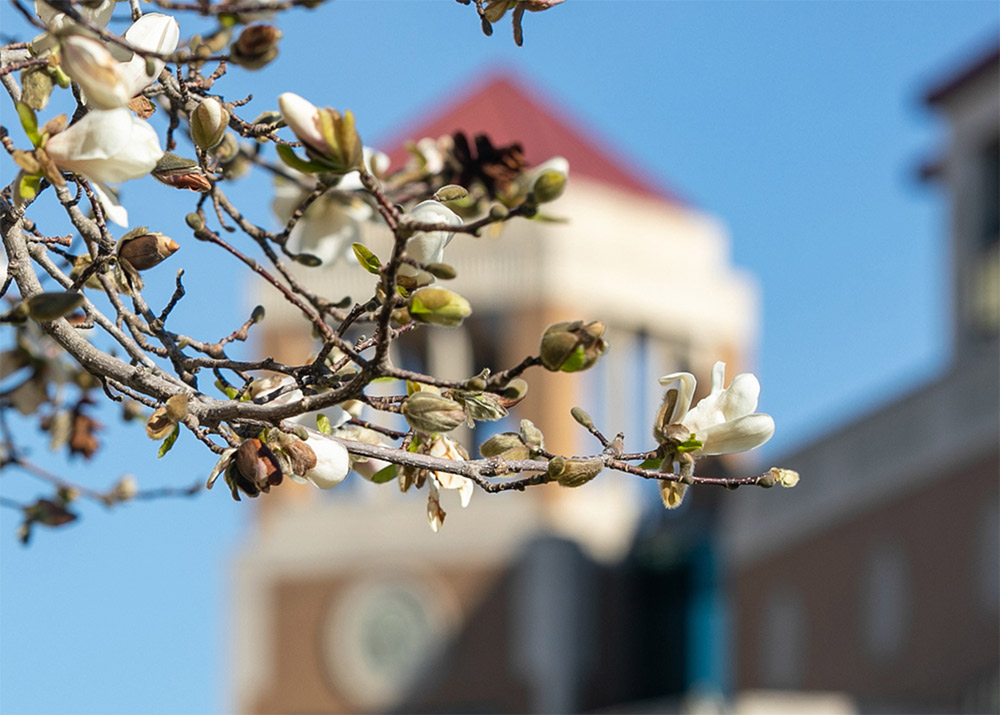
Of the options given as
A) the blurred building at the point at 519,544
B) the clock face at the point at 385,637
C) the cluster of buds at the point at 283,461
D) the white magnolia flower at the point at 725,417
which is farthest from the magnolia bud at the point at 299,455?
the clock face at the point at 385,637

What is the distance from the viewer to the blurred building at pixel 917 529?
2019cm

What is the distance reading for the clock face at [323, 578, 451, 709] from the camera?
33.5 meters

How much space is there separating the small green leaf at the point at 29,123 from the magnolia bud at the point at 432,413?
554 mm

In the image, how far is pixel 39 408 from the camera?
3.62 meters

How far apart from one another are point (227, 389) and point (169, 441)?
24cm

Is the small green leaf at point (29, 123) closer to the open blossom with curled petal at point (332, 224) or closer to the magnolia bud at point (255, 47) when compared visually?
the magnolia bud at point (255, 47)

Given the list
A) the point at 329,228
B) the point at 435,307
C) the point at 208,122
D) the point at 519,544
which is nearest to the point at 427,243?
the point at 435,307

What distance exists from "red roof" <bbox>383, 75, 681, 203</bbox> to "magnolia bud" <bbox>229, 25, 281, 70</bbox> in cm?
3243

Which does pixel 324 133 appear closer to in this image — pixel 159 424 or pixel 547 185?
pixel 547 185

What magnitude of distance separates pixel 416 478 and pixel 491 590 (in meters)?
31.1

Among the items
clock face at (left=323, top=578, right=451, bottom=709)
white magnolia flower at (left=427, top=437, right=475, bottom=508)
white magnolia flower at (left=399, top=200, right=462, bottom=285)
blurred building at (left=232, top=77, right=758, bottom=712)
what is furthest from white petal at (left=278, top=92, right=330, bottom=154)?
clock face at (left=323, top=578, right=451, bottom=709)

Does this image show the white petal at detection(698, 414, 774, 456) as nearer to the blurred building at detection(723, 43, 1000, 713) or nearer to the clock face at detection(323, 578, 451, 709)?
the blurred building at detection(723, 43, 1000, 713)

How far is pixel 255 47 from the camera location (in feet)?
6.66

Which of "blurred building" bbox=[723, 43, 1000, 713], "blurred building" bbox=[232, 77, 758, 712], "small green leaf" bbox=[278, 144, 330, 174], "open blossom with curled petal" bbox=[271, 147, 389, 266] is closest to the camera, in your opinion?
"small green leaf" bbox=[278, 144, 330, 174]
